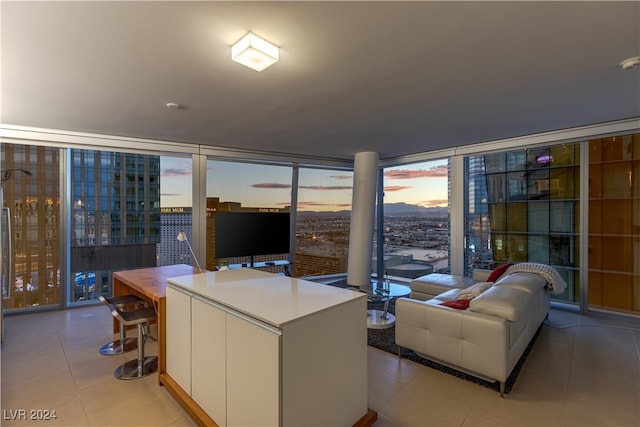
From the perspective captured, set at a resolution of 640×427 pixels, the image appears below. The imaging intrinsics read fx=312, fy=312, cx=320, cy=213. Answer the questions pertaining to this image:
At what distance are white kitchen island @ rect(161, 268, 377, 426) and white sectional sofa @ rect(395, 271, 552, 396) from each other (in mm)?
890

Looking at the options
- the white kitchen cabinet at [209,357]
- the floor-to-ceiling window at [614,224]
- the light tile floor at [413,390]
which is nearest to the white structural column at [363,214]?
the light tile floor at [413,390]

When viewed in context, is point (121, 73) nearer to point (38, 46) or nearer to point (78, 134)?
point (38, 46)

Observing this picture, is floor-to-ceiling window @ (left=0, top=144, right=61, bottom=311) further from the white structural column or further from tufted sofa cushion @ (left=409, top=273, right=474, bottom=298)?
tufted sofa cushion @ (left=409, top=273, right=474, bottom=298)

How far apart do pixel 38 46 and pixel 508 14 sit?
9.53ft

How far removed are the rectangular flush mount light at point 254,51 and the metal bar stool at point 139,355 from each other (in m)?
2.05

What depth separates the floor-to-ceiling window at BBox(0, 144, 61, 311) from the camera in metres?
4.10

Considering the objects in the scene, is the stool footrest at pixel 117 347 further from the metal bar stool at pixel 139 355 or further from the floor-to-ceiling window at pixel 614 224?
the floor-to-ceiling window at pixel 614 224

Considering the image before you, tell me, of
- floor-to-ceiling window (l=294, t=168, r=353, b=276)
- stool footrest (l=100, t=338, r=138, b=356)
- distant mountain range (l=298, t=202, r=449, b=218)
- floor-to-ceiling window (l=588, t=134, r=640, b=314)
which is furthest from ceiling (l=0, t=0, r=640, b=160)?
stool footrest (l=100, t=338, r=138, b=356)

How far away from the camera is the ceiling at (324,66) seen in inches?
68.3

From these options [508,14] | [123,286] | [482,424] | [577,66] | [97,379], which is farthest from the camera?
[123,286]

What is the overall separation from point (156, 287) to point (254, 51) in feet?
6.63

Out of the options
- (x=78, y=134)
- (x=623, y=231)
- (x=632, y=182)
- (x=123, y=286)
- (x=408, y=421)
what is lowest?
(x=408, y=421)

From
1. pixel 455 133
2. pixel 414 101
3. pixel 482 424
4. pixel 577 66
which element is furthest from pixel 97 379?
pixel 455 133

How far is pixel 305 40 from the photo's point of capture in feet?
6.49
